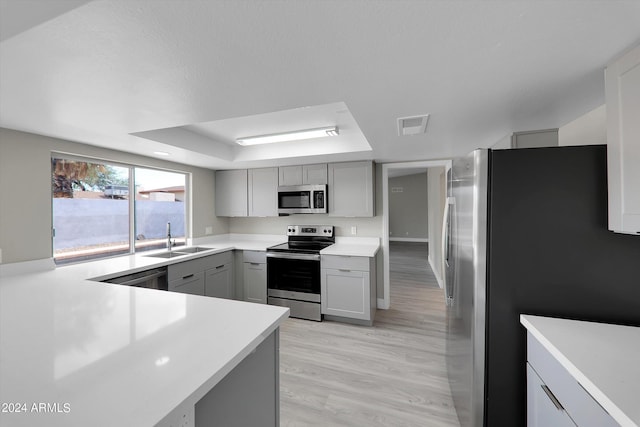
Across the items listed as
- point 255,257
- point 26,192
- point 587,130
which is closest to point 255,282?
point 255,257

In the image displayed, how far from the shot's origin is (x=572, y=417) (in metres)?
0.87

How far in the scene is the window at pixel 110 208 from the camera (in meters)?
2.36

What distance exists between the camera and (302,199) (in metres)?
3.49

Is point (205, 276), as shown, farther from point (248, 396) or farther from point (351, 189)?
point (248, 396)

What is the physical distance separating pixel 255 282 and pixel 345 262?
133cm

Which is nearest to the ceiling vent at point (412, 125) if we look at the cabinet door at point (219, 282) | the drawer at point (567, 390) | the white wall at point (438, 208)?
the drawer at point (567, 390)

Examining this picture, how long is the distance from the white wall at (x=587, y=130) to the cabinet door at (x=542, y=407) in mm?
1680

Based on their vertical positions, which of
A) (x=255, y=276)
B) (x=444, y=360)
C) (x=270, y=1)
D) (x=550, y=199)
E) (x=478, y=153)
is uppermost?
(x=270, y=1)

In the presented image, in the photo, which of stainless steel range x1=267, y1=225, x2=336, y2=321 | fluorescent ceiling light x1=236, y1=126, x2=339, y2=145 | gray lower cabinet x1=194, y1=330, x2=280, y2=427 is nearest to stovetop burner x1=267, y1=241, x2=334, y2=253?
stainless steel range x1=267, y1=225, x2=336, y2=321

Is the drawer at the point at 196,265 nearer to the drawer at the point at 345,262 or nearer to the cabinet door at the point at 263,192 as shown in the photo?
the cabinet door at the point at 263,192

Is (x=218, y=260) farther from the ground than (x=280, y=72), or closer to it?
closer to it

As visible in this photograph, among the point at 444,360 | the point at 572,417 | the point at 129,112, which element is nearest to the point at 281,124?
the point at 129,112

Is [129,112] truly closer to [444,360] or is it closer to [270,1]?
[270,1]

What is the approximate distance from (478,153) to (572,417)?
1141mm
